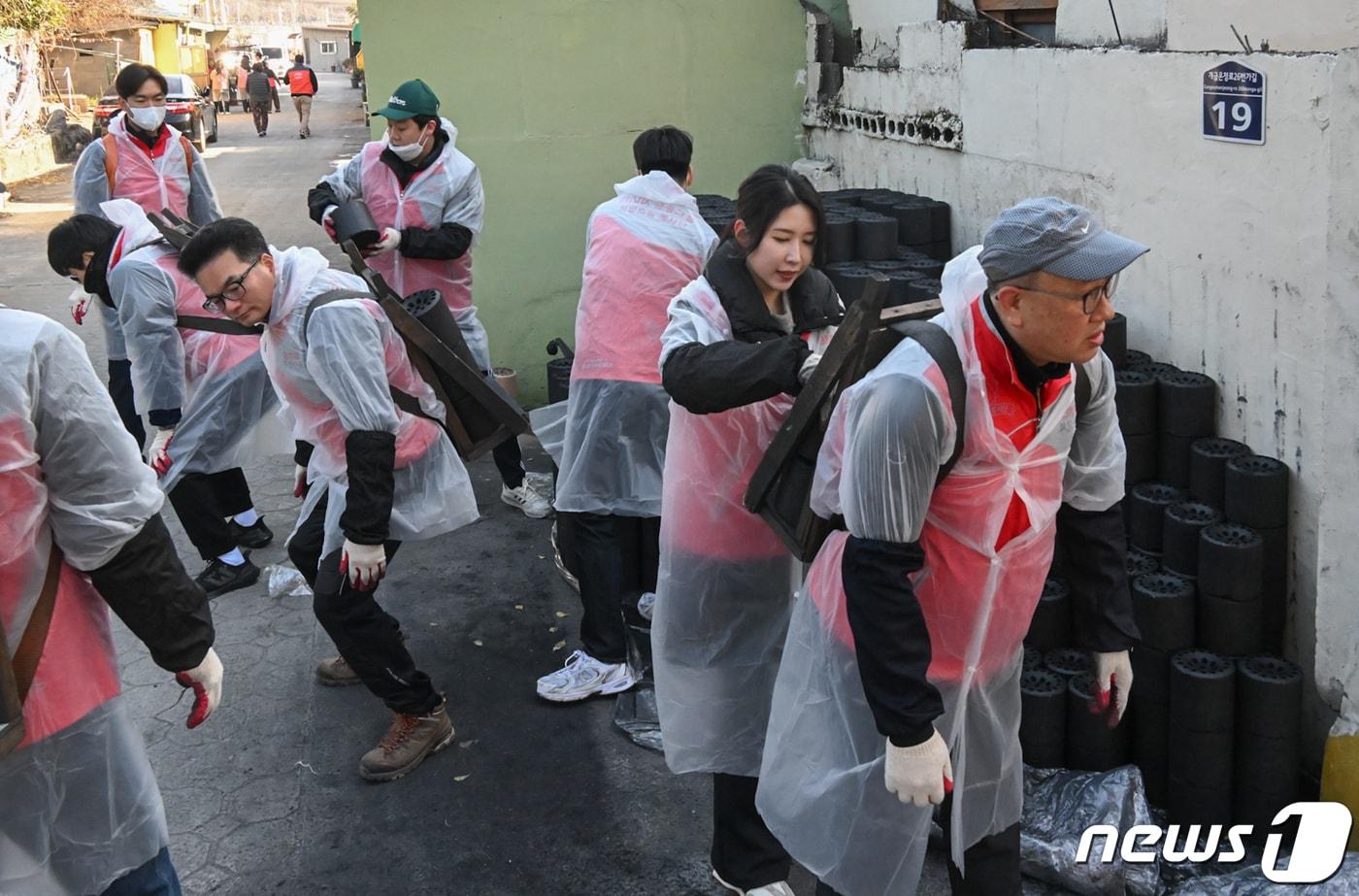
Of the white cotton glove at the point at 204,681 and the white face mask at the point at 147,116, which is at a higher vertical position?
the white face mask at the point at 147,116

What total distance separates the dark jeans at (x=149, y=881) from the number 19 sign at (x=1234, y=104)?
11.4 feet

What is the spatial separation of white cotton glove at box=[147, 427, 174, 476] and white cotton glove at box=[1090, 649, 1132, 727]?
4007mm

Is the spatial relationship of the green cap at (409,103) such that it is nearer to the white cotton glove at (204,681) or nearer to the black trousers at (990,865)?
the white cotton glove at (204,681)

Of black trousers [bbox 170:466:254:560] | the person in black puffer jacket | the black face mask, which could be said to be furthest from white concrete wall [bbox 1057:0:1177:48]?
the person in black puffer jacket

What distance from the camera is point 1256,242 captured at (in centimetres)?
379

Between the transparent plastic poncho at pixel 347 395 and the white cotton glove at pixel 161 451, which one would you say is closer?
the transparent plastic poncho at pixel 347 395

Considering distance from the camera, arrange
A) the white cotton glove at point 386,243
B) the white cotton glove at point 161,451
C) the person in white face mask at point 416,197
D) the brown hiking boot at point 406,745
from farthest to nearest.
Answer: the person in white face mask at point 416,197 < the white cotton glove at point 386,243 < the white cotton glove at point 161,451 < the brown hiking boot at point 406,745

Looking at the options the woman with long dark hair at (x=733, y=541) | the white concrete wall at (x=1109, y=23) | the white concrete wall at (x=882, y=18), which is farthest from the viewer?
the white concrete wall at (x=882, y=18)

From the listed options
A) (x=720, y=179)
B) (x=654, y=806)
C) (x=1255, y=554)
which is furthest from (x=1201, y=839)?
(x=720, y=179)

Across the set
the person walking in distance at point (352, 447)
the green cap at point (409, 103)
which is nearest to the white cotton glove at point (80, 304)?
the green cap at point (409, 103)

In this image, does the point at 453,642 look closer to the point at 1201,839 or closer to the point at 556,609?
the point at 556,609

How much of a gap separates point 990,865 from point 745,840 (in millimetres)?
803

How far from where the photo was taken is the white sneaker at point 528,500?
635 centimetres

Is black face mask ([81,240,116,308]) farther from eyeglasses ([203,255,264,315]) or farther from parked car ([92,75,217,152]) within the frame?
parked car ([92,75,217,152])
